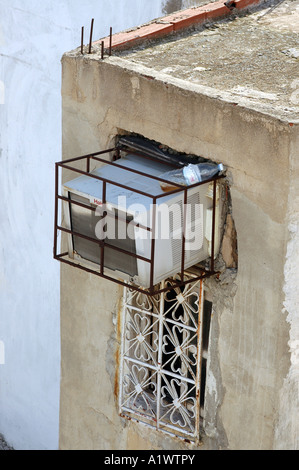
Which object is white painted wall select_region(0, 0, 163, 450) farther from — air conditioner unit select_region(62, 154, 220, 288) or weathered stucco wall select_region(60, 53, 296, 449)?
air conditioner unit select_region(62, 154, 220, 288)

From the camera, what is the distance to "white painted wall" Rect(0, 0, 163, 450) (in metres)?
9.37

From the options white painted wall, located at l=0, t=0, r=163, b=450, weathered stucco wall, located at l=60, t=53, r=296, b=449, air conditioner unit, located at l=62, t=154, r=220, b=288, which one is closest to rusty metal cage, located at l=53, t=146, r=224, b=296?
air conditioner unit, located at l=62, t=154, r=220, b=288

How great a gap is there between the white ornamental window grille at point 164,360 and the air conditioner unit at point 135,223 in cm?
49

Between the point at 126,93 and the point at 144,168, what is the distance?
20.3 inches

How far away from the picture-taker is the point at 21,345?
1106 cm

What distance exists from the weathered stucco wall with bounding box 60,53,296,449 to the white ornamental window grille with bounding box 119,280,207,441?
0.12 meters

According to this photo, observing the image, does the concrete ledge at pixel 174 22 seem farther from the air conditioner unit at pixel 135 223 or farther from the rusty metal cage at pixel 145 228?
the air conditioner unit at pixel 135 223

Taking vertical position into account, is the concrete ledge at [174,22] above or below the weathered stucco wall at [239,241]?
above

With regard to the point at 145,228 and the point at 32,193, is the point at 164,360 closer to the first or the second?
the point at 145,228

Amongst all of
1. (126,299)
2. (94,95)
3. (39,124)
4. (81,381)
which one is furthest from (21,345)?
(94,95)

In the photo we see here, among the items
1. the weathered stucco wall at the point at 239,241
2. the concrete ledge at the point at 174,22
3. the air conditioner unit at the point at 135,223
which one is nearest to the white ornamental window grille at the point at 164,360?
the weathered stucco wall at the point at 239,241

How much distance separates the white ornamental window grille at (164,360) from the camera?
6.84 meters

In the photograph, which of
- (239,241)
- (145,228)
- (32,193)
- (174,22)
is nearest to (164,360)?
(239,241)

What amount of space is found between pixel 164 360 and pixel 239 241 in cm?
129
